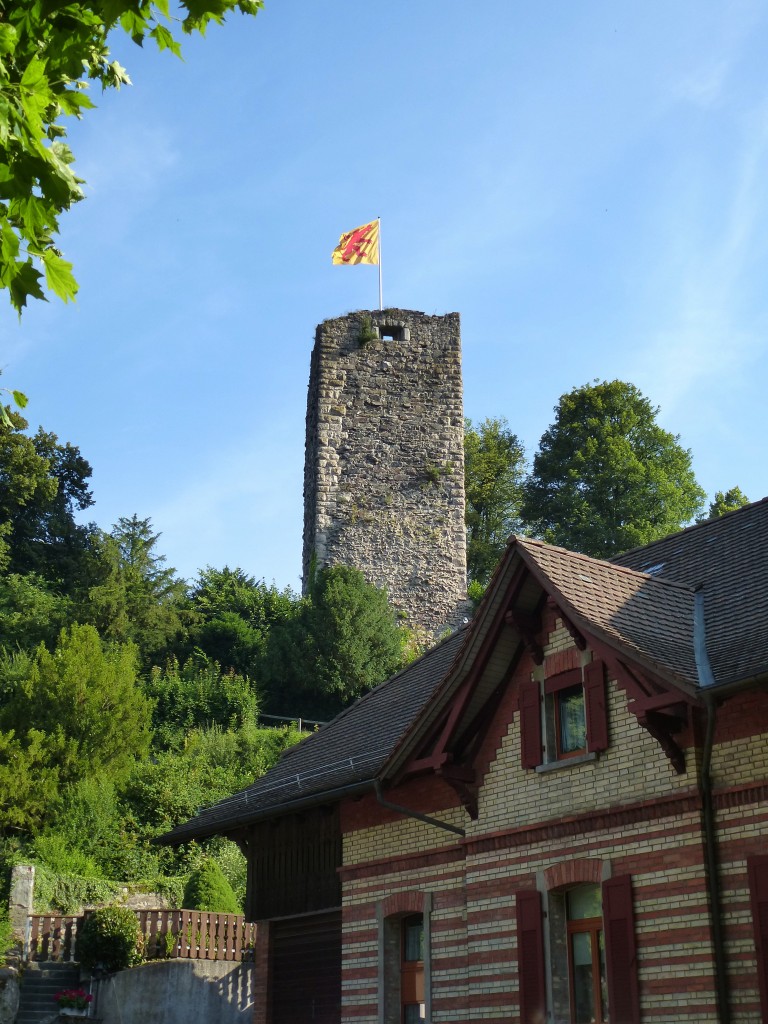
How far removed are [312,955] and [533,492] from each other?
36.4 m

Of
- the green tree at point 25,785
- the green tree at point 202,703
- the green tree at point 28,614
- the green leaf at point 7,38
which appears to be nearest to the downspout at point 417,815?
the green leaf at point 7,38

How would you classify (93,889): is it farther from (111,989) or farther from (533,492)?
(533,492)

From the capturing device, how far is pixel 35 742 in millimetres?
29453

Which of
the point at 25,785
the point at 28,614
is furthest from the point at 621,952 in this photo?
the point at 28,614

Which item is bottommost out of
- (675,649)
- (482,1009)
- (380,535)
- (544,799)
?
(482,1009)

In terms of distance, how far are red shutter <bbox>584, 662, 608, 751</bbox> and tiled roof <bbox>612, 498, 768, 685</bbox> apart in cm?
111

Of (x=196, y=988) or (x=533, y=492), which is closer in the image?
(x=196, y=988)

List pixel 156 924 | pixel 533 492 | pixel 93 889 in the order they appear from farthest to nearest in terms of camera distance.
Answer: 1. pixel 533 492
2. pixel 93 889
3. pixel 156 924

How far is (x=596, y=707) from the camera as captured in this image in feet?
41.3

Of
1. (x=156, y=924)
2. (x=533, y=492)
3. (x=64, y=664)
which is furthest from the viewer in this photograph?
(x=533, y=492)

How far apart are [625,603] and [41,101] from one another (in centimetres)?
887

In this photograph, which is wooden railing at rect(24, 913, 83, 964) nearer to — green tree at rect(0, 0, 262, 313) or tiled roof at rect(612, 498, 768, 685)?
tiled roof at rect(612, 498, 768, 685)

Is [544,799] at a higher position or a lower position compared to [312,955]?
higher

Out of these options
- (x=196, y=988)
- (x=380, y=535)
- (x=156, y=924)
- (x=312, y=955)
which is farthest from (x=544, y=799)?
(x=380, y=535)
